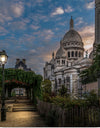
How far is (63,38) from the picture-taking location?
97.9 m

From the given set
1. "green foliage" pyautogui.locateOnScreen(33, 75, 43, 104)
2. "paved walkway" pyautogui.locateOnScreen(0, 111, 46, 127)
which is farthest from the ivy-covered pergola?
"paved walkway" pyautogui.locateOnScreen(0, 111, 46, 127)

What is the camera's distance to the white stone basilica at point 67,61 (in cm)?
5038

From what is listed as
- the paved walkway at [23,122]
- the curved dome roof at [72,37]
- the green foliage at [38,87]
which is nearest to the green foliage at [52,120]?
the paved walkway at [23,122]

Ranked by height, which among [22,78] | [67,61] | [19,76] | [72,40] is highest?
[72,40]

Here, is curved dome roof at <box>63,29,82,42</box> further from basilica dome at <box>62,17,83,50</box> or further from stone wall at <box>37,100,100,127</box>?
stone wall at <box>37,100,100,127</box>

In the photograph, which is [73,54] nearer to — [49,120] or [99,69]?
[99,69]

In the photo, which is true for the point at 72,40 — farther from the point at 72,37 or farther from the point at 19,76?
the point at 19,76

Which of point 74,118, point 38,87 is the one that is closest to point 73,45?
point 38,87

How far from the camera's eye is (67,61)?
8100cm

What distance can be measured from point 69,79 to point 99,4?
30323mm

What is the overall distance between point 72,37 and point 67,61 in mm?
20463

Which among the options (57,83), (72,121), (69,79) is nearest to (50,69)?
(57,83)

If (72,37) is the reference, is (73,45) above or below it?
below

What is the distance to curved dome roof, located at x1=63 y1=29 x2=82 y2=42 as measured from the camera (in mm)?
92662
